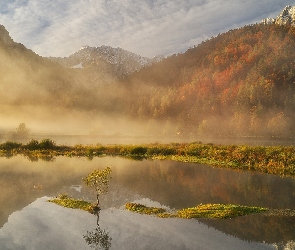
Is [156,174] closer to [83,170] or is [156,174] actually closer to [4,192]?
[83,170]

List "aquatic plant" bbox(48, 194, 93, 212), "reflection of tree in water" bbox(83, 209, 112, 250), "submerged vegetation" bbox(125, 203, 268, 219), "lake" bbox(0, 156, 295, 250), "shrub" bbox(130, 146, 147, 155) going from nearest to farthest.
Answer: "reflection of tree in water" bbox(83, 209, 112, 250), "lake" bbox(0, 156, 295, 250), "submerged vegetation" bbox(125, 203, 268, 219), "aquatic plant" bbox(48, 194, 93, 212), "shrub" bbox(130, 146, 147, 155)

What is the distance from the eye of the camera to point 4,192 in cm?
4128

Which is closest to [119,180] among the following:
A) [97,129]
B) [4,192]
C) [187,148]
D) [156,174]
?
[156,174]

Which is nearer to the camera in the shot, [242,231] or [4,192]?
[242,231]

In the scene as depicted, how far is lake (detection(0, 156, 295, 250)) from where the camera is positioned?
2575 centimetres

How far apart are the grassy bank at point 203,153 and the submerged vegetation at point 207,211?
77.2 ft

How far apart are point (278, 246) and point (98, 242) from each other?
15.5 metres

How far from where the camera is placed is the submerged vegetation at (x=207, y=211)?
31547 mm

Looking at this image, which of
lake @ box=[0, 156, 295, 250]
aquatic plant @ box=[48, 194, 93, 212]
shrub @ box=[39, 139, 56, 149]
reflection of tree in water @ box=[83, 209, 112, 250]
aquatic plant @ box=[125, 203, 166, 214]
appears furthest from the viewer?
shrub @ box=[39, 139, 56, 149]

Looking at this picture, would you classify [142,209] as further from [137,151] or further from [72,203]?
[137,151]

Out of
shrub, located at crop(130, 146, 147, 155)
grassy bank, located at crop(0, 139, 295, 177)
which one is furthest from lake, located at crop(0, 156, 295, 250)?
shrub, located at crop(130, 146, 147, 155)

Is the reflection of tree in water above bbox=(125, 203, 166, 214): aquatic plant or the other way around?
above

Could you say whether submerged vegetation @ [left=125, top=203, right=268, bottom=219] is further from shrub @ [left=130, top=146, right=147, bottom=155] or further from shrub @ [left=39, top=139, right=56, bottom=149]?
shrub @ [left=39, top=139, right=56, bottom=149]

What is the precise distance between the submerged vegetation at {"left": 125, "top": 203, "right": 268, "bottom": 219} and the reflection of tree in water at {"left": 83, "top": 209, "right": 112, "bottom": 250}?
7.34m
